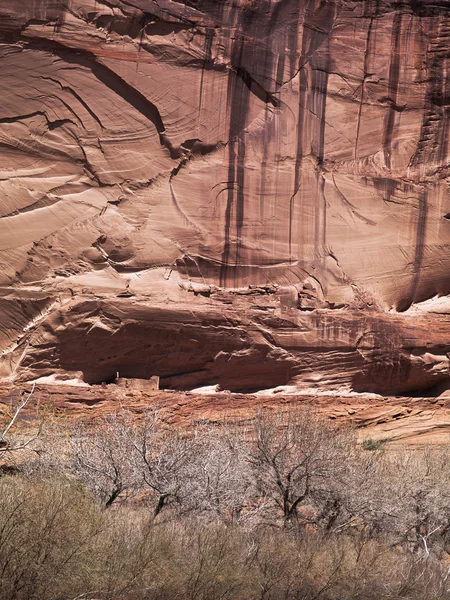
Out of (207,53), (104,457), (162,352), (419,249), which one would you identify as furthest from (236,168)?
(104,457)

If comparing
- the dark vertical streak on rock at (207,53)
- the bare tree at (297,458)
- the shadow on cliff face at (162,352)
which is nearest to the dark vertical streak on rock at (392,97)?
the dark vertical streak on rock at (207,53)

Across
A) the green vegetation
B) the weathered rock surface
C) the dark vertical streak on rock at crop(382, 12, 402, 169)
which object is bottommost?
the green vegetation

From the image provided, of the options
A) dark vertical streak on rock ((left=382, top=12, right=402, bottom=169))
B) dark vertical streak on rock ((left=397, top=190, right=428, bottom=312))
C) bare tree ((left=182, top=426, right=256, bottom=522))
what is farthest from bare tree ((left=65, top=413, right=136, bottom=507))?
dark vertical streak on rock ((left=382, top=12, right=402, bottom=169))

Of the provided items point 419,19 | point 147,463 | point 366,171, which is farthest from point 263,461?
point 419,19

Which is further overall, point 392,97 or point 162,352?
point 392,97

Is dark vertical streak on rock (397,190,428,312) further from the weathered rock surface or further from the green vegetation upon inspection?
the green vegetation

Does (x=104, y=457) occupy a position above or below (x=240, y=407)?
below

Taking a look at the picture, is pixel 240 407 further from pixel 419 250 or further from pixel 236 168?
pixel 419 250

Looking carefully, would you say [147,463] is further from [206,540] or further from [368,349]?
[368,349]
